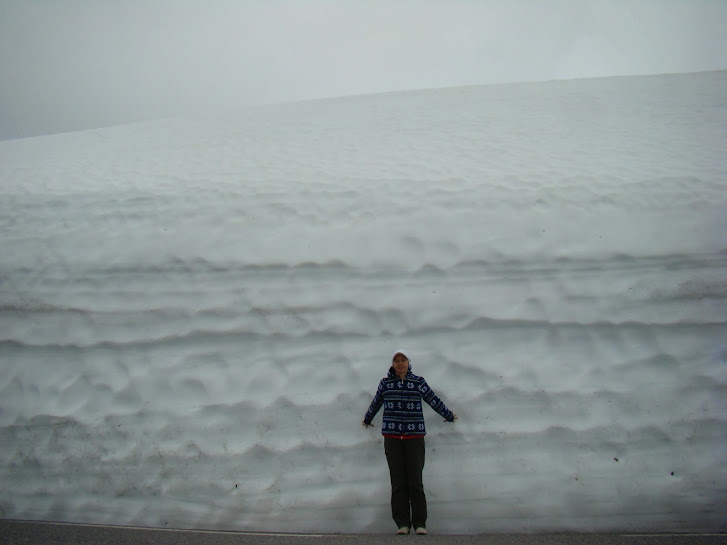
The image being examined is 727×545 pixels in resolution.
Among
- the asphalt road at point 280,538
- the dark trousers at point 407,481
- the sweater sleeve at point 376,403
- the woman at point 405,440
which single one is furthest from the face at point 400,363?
the asphalt road at point 280,538

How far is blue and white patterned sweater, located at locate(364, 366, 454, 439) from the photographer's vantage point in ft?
8.74

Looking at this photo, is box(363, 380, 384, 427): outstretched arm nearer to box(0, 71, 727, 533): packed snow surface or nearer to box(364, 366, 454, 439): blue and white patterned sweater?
box(364, 366, 454, 439): blue and white patterned sweater

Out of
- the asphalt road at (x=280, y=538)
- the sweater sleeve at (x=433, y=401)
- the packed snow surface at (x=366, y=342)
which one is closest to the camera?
the asphalt road at (x=280, y=538)

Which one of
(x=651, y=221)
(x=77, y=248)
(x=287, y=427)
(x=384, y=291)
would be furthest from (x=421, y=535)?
(x=77, y=248)

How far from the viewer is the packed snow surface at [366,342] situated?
2.89 meters

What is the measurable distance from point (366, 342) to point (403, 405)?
706 mm

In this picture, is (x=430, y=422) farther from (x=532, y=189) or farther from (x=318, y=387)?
(x=532, y=189)

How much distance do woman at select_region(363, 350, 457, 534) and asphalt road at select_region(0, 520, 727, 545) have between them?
0.14 m

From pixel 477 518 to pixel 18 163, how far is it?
6639 mm

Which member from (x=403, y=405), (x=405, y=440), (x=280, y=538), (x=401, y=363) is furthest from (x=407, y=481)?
(x=280, y=538)

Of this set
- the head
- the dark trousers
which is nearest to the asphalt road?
the dark trousers

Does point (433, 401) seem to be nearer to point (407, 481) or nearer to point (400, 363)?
point (400, 363)

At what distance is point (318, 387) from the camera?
10.5 feet

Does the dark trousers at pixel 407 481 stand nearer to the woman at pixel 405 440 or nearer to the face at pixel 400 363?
the woman at pixel 405 440
